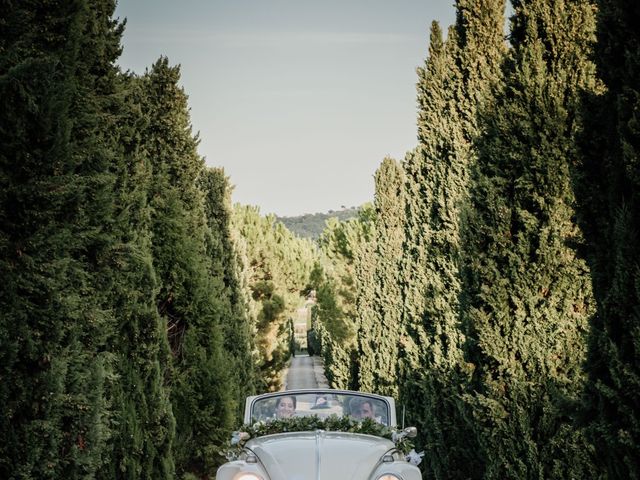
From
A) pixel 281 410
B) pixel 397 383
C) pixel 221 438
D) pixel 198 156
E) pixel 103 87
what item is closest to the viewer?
pixel 103 87

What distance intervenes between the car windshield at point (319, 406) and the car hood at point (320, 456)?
107 centimetres

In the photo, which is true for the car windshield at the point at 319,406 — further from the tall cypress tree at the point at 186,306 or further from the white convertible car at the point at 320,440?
the tall cypress tree at the point at 186,306

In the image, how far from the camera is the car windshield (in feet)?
28.8

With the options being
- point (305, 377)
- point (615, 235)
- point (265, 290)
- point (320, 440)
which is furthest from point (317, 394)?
point (305, 377)

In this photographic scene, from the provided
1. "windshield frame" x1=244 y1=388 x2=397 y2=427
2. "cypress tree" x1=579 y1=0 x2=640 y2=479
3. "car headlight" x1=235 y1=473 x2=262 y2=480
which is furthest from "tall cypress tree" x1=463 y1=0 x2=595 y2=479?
"car headlight" x1=235 y1=473 x2=262 y2=480

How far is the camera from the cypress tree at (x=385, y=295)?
2269cm

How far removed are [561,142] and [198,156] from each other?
26.5ft

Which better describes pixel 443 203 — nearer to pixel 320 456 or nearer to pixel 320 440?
pixel 320 440

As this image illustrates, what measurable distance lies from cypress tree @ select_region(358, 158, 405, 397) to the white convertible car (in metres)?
12.8

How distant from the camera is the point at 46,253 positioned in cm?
587

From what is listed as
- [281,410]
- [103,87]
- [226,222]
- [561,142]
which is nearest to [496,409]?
[281,410]

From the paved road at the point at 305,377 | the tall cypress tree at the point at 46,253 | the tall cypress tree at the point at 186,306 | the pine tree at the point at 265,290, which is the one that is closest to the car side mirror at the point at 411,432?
the tall cypress tree at the point at 46,253

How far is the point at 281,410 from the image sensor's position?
8781 millimetres

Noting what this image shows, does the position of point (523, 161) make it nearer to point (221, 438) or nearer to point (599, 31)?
point (599, 31)
